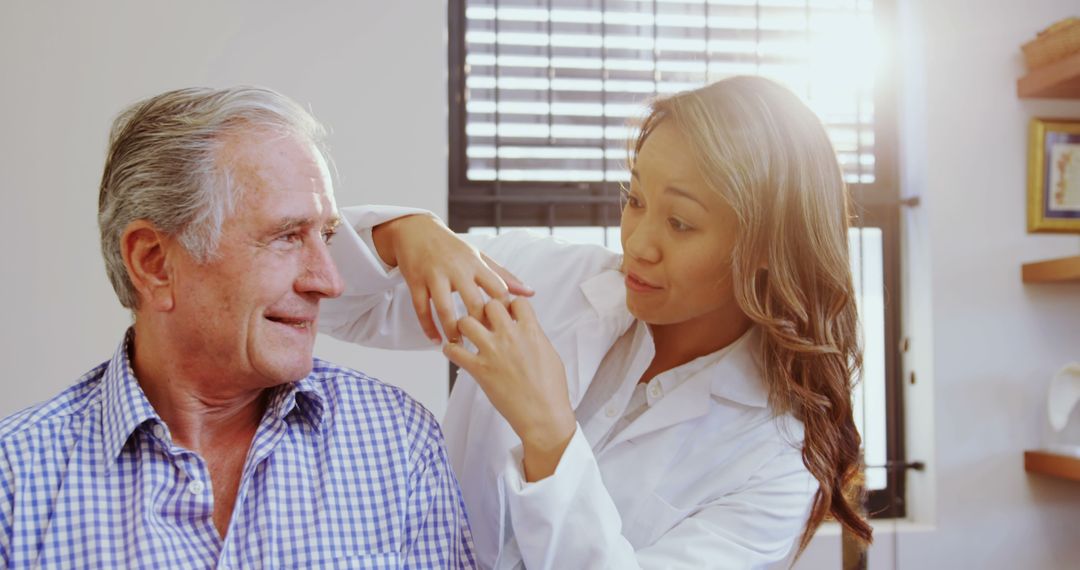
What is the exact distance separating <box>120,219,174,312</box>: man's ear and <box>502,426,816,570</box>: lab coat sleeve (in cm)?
46

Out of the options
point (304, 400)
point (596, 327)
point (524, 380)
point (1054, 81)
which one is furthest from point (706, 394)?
point (1054, 81)

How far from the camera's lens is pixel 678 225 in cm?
132

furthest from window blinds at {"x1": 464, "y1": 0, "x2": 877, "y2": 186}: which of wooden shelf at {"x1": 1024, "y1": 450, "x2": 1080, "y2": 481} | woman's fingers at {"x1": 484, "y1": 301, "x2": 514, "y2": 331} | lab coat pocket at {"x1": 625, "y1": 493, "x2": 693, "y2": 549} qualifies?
woman's fingers at {"x1": 484, "y1": 301, "x2": 514, "y2": 331}

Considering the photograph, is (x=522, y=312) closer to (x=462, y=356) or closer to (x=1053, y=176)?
(x=462, y=356)

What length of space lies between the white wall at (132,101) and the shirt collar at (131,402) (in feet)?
3.86

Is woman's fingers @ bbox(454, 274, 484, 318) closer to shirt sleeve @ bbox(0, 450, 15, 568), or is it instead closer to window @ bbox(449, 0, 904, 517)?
shirt sleeve @ bbox(0, 450, 15, 568)

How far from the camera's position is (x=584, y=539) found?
1135 mm

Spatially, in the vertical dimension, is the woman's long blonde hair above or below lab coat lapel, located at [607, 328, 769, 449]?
above

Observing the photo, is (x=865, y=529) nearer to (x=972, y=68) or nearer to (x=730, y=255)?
(x=730, y=255)

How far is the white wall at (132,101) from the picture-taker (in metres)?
2.29

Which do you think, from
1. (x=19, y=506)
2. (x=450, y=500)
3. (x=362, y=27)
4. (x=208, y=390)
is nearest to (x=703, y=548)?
(x=450, y=500)

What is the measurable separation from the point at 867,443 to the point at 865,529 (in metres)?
1.46

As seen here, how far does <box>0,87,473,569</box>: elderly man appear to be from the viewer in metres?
1.07

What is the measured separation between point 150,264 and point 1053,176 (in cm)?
248
